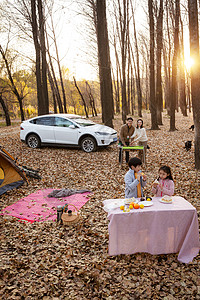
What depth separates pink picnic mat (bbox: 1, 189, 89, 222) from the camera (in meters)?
5.42

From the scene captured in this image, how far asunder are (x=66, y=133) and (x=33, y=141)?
6.71 feet

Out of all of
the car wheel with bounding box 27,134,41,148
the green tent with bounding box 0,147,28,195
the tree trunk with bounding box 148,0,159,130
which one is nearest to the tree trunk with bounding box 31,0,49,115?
the car wheel with bounding box 27,134,41,148

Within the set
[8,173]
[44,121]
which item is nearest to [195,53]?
[8,173]

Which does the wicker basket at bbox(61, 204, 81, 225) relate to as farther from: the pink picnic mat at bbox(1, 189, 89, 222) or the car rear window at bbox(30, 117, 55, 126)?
the car rear window at bbox(30, 117, 55, 126)

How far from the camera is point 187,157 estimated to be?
377 inches

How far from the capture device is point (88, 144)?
11094 mm

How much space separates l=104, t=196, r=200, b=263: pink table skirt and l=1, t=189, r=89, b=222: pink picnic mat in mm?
2144

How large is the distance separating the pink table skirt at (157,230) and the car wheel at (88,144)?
Answer: 7415mm

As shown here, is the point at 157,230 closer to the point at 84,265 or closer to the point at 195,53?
the point at 84,265

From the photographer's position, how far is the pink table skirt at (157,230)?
355cm

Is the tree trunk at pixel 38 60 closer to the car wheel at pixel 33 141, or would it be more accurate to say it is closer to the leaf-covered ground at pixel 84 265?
the car wheel at pixel 33 141

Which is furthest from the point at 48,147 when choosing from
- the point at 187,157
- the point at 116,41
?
the point at 116,41

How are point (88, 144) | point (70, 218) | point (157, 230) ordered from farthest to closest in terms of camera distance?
point (88, 144)
point (70, 218)
point (157, 230)

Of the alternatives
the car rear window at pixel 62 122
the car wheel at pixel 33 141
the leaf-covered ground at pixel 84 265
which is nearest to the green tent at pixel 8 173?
the leaf-covered ground at pixel 84 265
